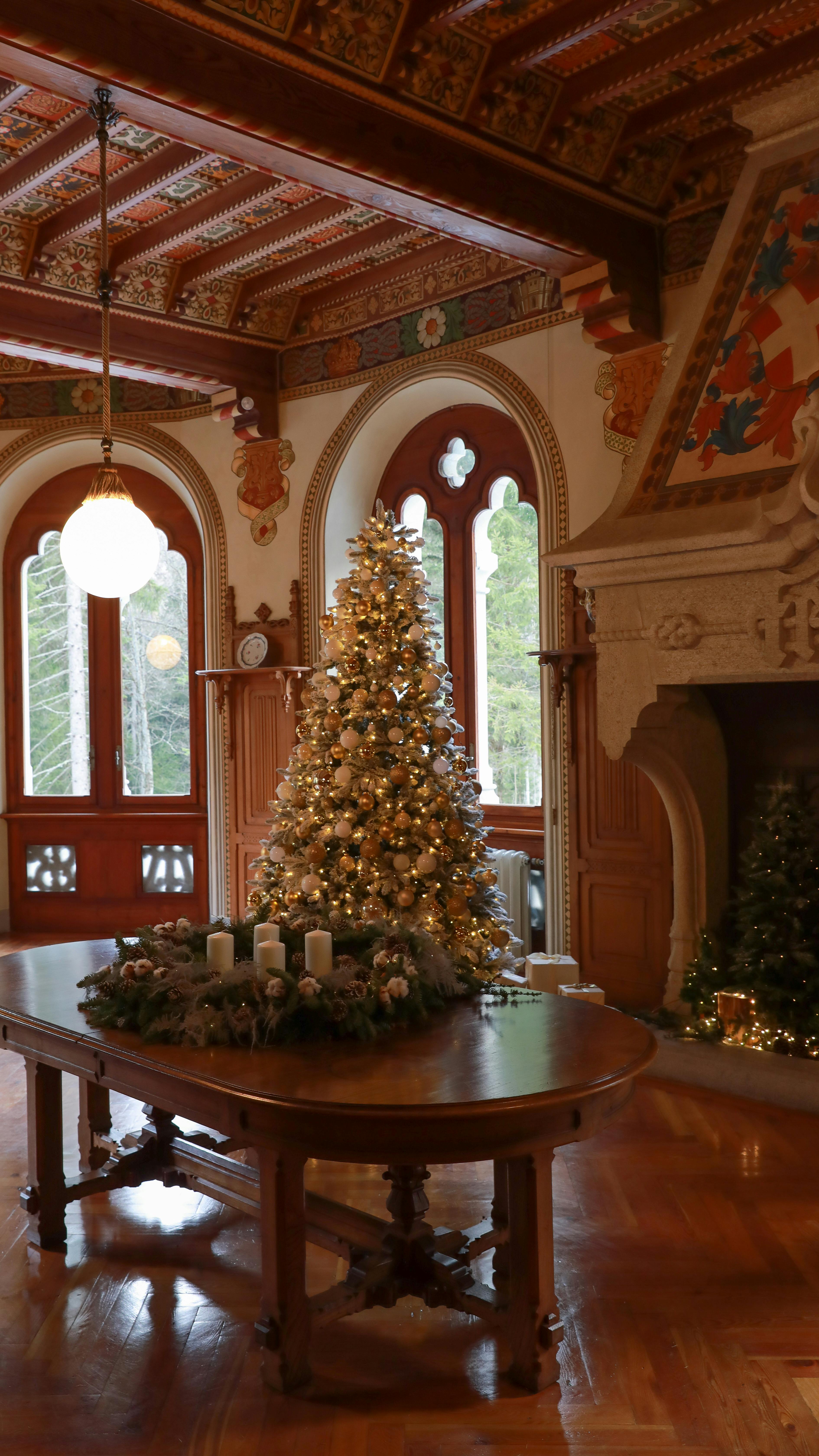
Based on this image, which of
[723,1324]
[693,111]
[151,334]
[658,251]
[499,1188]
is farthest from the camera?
[151,334]

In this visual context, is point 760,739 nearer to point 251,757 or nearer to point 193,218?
point 251,757

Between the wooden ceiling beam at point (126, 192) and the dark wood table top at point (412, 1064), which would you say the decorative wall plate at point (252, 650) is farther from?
the dark wood table top at point (412, 1064)

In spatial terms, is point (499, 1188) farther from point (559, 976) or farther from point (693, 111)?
point (693, 111)

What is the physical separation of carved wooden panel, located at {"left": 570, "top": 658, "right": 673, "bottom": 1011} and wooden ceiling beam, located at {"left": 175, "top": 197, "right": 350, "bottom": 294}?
2.77 meters

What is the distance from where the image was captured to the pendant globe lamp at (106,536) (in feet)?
13.1

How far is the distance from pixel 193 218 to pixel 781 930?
4.77 meters

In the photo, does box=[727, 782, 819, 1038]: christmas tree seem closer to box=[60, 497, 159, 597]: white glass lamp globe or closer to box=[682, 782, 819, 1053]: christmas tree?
box=[682, 782, 819, 1053]: christmas tree

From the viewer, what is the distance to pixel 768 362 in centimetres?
474

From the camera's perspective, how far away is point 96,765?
8.95 metres

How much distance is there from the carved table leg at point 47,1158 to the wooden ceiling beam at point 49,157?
3875 millimetres

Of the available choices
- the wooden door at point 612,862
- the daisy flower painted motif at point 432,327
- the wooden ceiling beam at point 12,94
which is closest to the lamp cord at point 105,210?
the wooden ceiling beam at point 12,94

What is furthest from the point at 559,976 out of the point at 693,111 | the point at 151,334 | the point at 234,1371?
the point at 151,334

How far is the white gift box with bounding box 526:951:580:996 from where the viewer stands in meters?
5.53

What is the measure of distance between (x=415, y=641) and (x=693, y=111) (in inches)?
105
